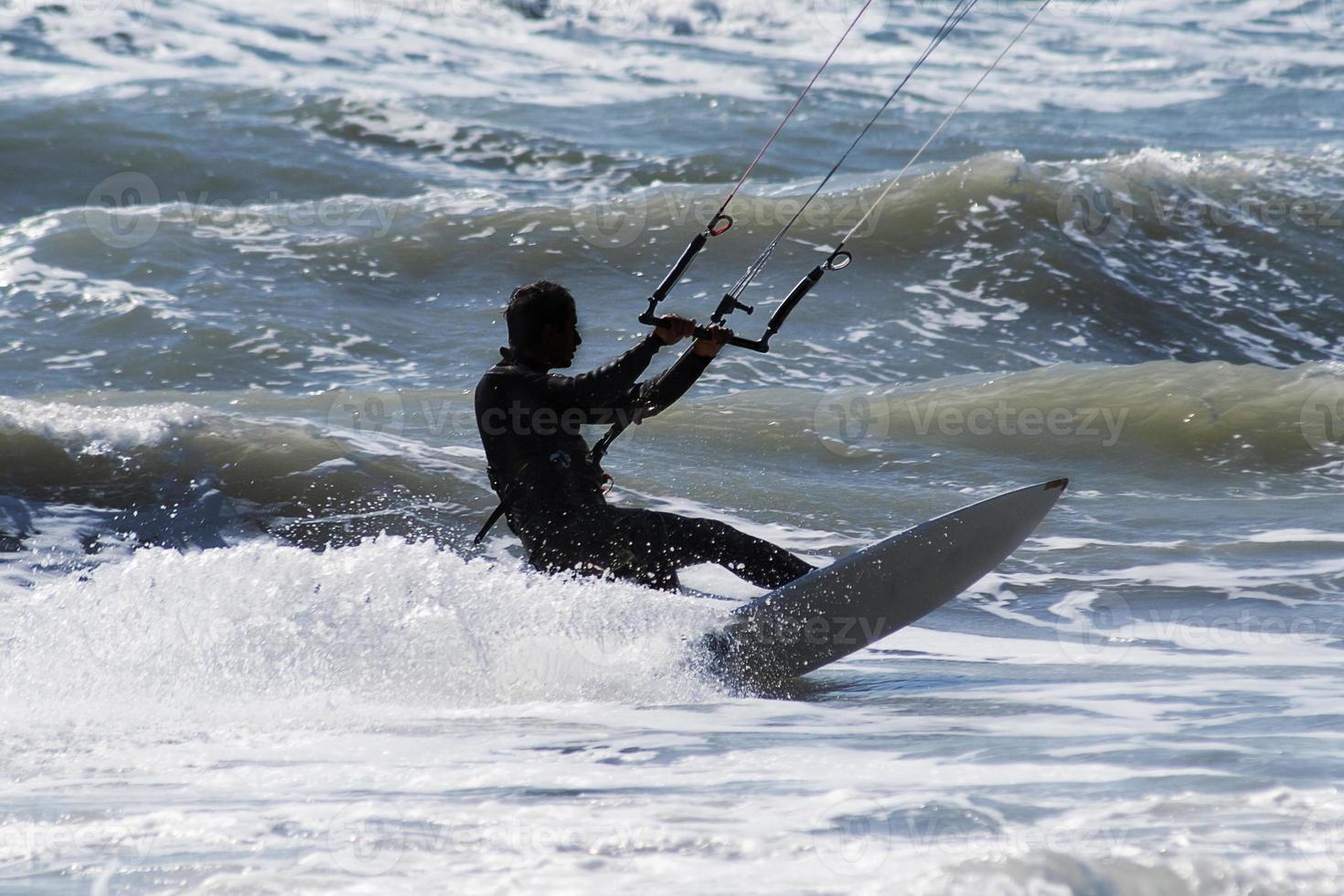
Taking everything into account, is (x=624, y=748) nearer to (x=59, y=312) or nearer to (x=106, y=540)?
(x=106, y=540)

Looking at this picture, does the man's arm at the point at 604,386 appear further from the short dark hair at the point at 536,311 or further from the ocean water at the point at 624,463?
the ocean water at the point at 624,463

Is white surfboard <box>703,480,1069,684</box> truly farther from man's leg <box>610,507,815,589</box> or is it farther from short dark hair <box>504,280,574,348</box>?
short dark hair <box>504,280,574,348</box>

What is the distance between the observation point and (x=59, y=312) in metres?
11.0

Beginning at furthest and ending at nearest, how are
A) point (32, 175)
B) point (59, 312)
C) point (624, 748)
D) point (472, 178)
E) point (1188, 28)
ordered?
point (1188, 28) → point (472, 178) → point (32, 175) → point (59, 312) → point (624, 748)

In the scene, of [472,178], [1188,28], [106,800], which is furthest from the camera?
[1188,28]

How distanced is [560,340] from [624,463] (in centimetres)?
356

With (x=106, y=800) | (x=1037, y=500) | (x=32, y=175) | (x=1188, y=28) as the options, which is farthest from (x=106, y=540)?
(x=1188, y=28)

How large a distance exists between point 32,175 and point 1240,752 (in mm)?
13542

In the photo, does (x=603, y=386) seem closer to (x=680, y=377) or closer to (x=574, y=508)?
(x=680, y=377)

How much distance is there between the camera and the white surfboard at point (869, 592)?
16.3ft

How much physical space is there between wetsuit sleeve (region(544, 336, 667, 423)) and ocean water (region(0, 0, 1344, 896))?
0.63 meters

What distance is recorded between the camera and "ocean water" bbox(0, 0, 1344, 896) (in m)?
3.31

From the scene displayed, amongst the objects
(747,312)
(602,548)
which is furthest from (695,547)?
(747,312)

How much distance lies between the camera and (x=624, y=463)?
334 inches
